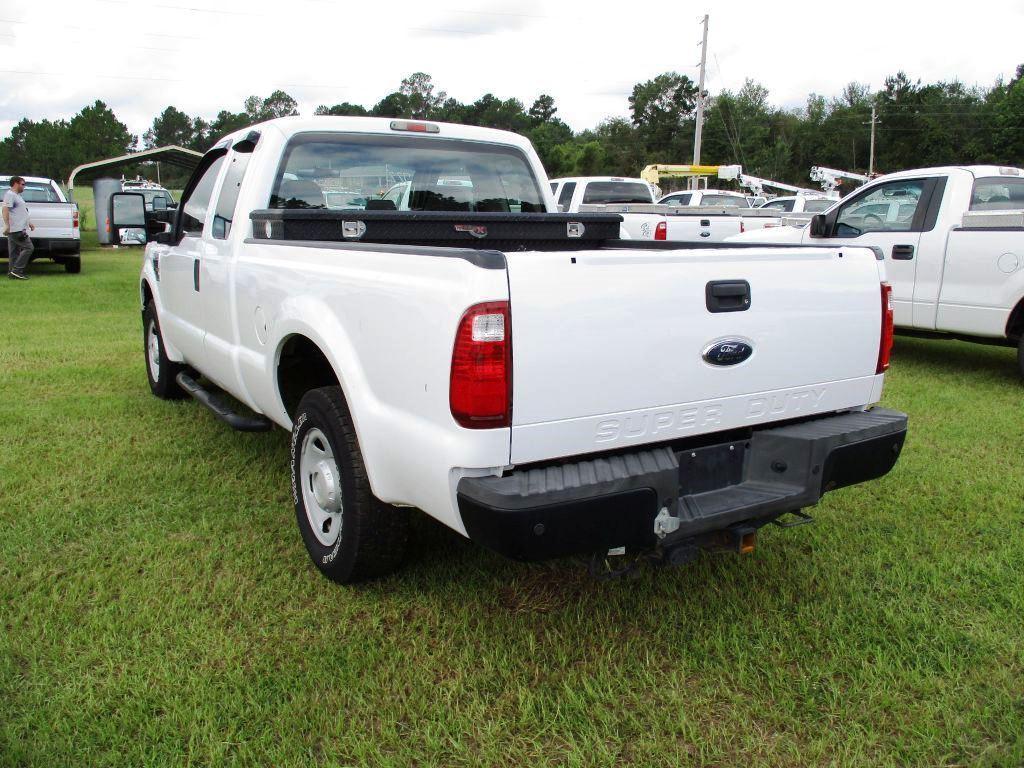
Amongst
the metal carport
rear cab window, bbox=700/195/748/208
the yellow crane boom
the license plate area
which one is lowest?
the license plate area

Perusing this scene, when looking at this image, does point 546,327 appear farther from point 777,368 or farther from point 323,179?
point 323,179

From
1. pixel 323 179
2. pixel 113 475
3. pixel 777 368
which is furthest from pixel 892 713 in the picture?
pixel 113 475

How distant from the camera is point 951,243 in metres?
6.78

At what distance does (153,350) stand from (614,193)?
11981 millimetres

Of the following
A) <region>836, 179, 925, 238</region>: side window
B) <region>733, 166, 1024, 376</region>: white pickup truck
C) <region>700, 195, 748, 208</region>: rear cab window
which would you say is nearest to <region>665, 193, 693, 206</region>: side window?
<region>700, 195, 748, 208</region>: rear cab window

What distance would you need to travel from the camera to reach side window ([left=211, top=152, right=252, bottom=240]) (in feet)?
13.8

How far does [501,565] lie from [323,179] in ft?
7.17

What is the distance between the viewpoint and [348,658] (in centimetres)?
278

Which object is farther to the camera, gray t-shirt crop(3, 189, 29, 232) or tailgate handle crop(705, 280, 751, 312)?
gray t-shirt crop(3, 189, 29, 232)

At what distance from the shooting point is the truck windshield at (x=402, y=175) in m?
4.13

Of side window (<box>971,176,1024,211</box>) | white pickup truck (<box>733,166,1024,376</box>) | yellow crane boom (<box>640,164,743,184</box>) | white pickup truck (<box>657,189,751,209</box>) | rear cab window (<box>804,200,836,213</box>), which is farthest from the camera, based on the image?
yellow crane boom (<box>640,164,743,184</box>)

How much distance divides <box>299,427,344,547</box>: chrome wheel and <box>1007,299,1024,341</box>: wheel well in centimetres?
570

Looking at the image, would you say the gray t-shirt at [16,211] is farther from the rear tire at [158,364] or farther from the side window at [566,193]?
the rear tire at [158,364]

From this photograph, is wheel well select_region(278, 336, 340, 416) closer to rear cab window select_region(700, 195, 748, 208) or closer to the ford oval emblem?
the ford oval emblem
